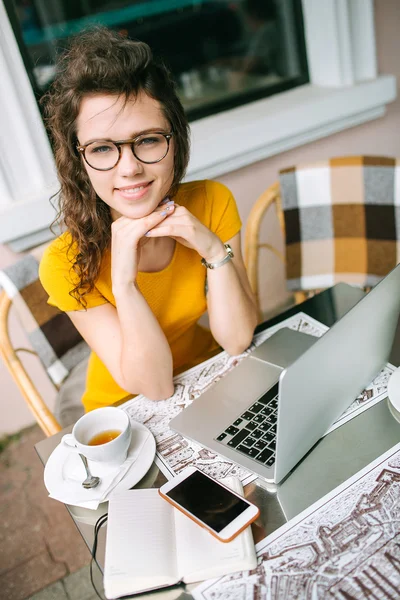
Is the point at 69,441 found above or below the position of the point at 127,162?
below

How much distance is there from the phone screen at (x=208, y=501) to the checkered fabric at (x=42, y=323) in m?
0.73

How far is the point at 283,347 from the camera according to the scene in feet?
3.66

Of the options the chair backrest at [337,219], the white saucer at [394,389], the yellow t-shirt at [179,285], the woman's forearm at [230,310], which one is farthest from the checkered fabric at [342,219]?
the white saucer at [394,389]

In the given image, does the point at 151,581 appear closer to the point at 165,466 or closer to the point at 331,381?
the point at 165,466

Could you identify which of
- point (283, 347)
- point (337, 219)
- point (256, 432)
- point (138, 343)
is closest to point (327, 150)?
point (337, 219)

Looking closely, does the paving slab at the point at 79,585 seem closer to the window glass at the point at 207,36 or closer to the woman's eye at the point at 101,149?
the woman's eye at the point at 101,149

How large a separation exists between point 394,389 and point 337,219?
0.75 meters

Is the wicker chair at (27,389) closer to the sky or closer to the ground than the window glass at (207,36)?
closer to the ground

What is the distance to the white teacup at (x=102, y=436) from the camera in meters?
0.83

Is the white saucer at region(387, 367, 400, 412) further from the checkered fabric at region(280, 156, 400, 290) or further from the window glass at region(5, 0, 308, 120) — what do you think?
the window glass at region(5, 0, 308, 120)

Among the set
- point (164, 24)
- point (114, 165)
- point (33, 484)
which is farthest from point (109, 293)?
point (164, 24)

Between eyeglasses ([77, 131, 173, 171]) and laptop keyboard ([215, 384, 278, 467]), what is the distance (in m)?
0.52

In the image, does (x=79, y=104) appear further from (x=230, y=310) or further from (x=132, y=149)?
(x=230, y=310)

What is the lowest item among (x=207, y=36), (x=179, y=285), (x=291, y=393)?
(x=179, y=285)
